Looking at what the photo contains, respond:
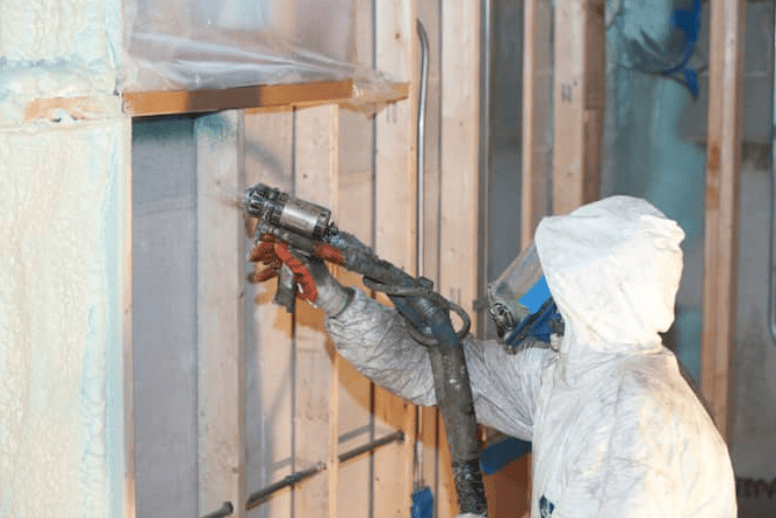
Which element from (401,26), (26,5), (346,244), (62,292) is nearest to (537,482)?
(346,244)

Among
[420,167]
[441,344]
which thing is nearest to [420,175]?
[420,167]

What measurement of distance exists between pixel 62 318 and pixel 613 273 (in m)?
0.99

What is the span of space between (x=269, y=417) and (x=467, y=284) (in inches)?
38.4

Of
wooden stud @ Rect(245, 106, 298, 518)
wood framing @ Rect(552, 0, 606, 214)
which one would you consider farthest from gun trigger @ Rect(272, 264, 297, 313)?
wood framing @ Rect(552, 0, 606, 214)

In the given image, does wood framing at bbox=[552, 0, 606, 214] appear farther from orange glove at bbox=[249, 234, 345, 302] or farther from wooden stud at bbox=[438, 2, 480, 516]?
orange glove at bbox=[249, 234, 345, 302]

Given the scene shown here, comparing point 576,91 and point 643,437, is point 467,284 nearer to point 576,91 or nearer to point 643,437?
point 576,91

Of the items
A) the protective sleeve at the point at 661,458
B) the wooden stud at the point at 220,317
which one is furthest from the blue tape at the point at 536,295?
the wooden stud at the point at 220,317

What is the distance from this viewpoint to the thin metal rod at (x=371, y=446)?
3.82 metres

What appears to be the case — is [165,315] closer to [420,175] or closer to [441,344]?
[441,344]

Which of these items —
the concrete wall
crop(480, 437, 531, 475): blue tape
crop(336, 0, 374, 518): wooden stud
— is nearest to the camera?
the concrete wall

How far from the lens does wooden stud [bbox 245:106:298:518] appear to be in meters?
3.29

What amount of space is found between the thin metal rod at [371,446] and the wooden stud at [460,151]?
0.50 m

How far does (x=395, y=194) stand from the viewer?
3.65 metres

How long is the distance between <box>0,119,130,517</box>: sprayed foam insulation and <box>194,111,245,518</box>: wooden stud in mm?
965
